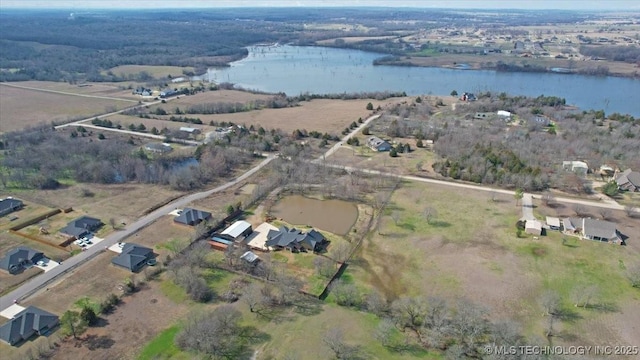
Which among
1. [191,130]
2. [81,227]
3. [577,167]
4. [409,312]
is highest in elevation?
[191,130]

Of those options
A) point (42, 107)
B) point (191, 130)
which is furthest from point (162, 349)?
point (42, 107)

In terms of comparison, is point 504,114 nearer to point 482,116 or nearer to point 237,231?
point 482,116

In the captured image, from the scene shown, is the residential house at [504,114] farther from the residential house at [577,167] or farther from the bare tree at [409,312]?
the bare tree at [409,312]

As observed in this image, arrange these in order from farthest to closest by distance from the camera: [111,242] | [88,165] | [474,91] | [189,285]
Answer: [474,91] → [88,165] → [111,242] → [189,285]

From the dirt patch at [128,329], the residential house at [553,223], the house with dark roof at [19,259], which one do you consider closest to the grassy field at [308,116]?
the residential house at [553,223]

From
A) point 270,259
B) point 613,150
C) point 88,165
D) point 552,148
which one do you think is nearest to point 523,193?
point 552,148

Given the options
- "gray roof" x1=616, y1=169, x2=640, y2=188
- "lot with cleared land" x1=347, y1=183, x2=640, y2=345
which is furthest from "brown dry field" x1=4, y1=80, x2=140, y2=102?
"gray roof" x1=616, y1=169, x2=640, y2=188

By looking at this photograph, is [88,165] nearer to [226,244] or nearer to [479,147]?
[226,244]
